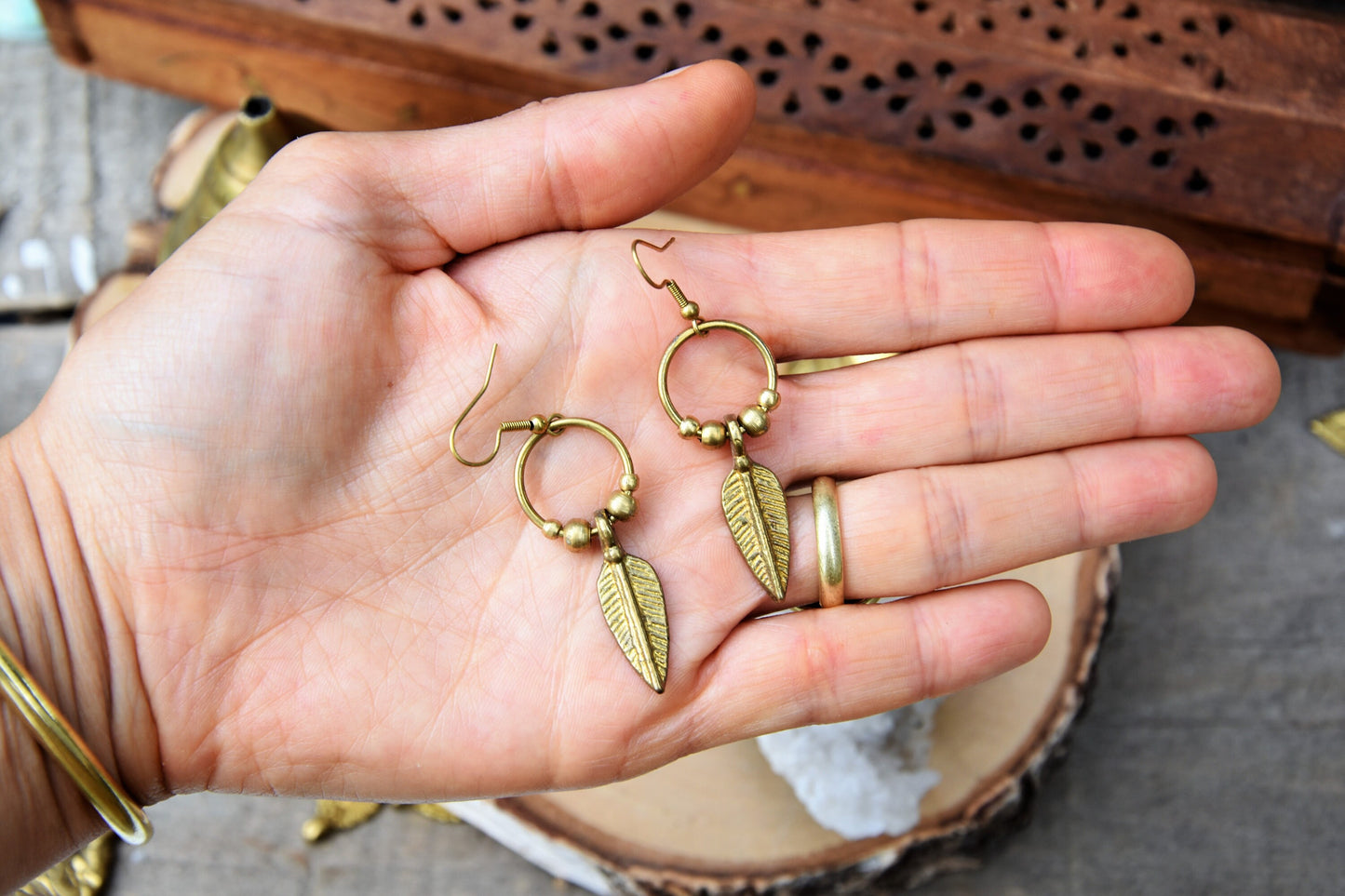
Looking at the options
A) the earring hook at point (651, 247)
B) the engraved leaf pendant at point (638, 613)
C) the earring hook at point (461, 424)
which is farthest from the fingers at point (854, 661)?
the earring hook at point (651, 247)

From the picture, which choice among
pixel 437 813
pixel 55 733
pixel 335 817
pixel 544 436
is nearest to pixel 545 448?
pixel 544 436

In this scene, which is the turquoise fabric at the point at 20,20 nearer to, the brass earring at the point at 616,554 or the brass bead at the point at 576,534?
the brass earring at the point at 616,554

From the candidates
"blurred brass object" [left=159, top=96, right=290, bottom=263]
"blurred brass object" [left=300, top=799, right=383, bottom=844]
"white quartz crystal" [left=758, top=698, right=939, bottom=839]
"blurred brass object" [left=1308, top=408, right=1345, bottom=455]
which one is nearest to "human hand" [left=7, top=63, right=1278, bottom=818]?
"white quartz crystal" [left=758, top=698, right=939, bottom=839]

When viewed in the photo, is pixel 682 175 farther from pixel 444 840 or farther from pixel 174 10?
pixel 174 10

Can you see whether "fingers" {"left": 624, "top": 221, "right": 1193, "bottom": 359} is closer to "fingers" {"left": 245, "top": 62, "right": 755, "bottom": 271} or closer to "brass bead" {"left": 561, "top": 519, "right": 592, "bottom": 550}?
"fingers" {"left": 245, "top": 62, "right": 755, "bottom": 271}

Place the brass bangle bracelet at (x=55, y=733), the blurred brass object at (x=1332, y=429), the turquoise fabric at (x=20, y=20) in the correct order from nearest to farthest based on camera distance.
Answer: the brass bangle bracelet at (x=55, y=733) → the blurred brass object at (x=1332, y=429) → the turquoise fabric at (x=20, y=20)

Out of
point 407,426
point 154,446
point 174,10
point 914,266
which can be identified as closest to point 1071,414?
point 914,266

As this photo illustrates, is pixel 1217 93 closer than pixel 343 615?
No
